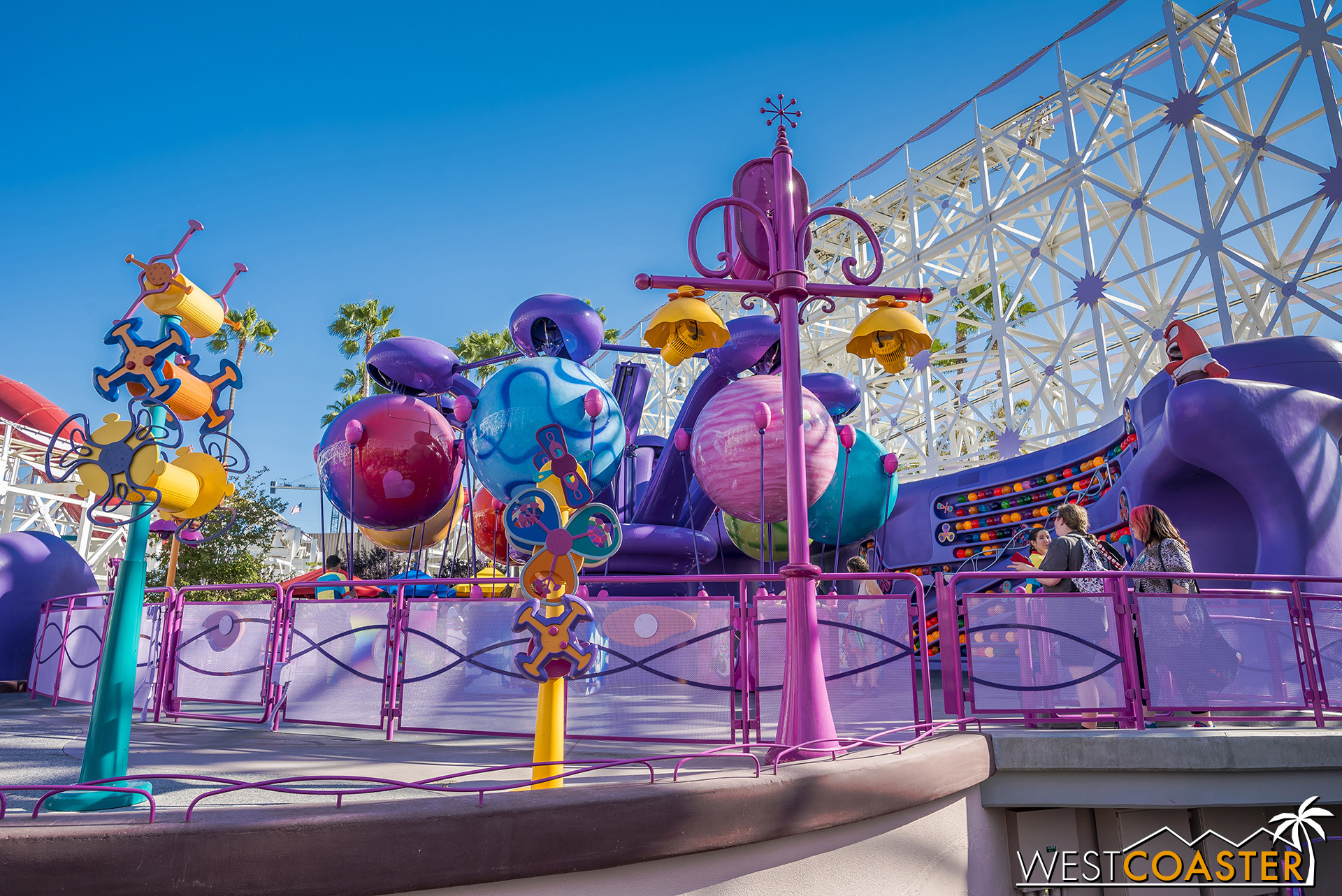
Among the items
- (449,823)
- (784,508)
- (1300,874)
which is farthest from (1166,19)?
(449,823)

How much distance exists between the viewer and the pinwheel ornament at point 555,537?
12.6ft

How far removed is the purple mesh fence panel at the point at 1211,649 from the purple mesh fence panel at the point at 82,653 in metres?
8.88

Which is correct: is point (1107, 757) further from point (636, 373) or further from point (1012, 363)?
point (1012, 363)

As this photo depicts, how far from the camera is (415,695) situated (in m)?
5.63

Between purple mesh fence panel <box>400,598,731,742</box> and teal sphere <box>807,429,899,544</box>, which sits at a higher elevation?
teal sphere <box>807,429,899,544</box>

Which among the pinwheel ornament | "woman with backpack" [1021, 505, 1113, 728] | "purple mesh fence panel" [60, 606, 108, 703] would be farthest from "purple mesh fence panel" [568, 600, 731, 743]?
"purple mesh fence panel" [60, 606, 108, 703]

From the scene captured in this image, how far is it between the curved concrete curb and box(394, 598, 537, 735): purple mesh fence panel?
2671 mm

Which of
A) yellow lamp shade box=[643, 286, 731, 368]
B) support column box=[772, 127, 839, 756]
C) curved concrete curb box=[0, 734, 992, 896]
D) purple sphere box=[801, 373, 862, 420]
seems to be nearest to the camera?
curved concrete curb box=[0, 734, 992, 896]

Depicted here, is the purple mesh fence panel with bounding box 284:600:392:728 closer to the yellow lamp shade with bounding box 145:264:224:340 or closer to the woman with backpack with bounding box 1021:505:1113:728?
the yellow lamp shade with bounding box 145:264:224:340

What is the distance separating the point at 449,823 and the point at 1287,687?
217 inches

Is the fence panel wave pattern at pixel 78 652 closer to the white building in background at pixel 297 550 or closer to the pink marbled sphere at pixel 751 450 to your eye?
the pink marbled sphere at pixel 751 450

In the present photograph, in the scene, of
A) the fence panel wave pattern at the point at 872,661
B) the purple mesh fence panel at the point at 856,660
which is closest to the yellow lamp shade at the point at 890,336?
the fence panel wave pattern at the point at 872,661

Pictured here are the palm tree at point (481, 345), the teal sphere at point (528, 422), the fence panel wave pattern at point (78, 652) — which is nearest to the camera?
the teal sphere at point (528, 422)

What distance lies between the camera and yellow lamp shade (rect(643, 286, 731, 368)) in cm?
468
